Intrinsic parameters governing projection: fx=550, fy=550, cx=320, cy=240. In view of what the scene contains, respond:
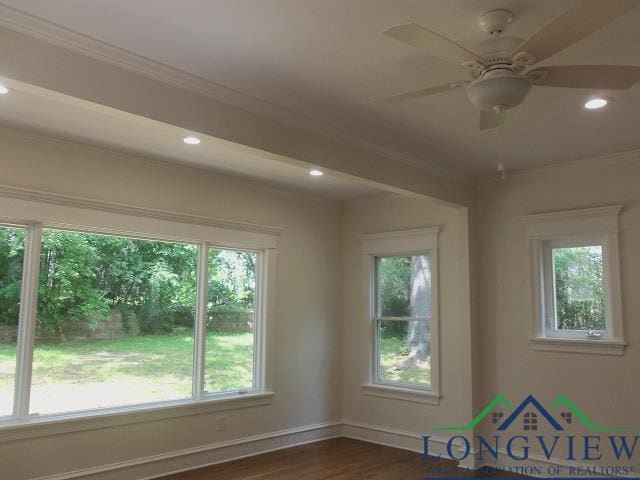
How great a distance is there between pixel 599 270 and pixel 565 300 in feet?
1.26

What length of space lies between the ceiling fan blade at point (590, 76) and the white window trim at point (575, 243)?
8.03 feet

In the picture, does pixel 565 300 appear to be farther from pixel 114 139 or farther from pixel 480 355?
pixel 114 139

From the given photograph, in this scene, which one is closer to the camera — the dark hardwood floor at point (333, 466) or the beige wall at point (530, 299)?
the beige wall at point (530, 299)

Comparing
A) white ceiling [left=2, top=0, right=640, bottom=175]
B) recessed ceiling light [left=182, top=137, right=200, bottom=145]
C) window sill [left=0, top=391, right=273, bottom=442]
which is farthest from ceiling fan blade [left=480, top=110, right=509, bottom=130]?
window sill [left=0, top=391, right=273, bottom=442]

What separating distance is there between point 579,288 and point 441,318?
1311mm

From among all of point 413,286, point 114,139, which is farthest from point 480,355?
point 114,139

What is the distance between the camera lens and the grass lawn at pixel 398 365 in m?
5.59

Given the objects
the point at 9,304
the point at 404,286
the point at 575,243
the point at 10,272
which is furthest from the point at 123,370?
the point at 575,243

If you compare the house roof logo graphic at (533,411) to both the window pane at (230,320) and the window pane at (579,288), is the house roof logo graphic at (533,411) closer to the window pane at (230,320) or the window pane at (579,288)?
the window pane at (579,288)

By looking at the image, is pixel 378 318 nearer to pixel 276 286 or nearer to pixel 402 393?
pixel 402 393

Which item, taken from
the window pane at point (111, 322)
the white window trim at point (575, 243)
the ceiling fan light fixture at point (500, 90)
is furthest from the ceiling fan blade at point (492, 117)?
the window pane at point (111, 322)

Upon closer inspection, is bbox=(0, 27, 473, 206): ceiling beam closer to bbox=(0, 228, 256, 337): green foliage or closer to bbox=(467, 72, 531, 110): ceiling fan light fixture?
bbox=(467, 72, 531, 110): ceiling fan light fixture

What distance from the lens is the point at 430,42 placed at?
2023mm

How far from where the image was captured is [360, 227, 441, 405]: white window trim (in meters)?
5.43
